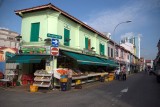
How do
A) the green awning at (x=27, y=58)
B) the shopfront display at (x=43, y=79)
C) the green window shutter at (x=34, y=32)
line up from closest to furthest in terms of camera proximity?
1. the shopfront display at (x=43, y=79)
2. the green awning at (x=27, y=58)
3. the green window shutter at (x=34, y=32)

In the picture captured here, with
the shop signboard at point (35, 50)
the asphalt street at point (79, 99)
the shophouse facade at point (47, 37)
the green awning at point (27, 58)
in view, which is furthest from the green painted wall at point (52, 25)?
the asphalt street at point (79, 99)

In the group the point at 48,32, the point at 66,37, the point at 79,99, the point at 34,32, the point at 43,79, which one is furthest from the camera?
the point at 66,37

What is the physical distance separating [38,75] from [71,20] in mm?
7502

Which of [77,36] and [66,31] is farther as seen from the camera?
[77,36]

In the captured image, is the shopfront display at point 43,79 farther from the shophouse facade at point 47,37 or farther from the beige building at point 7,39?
the beige building at point 7,39

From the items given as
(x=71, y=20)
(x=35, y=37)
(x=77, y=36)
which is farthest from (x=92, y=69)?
(x=35, y=37)

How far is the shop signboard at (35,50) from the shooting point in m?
16.6

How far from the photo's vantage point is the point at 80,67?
22.6 meters

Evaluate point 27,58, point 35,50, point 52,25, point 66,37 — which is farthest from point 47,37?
point 66,37

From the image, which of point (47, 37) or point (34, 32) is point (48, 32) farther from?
point (34, 32)

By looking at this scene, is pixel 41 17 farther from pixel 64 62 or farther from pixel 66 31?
pixel 64 62

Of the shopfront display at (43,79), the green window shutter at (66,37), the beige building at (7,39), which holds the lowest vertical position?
the shopfront display at (43,79)

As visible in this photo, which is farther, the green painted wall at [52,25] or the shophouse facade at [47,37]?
the green painted wall at [52,25]

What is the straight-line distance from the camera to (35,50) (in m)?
17.0
